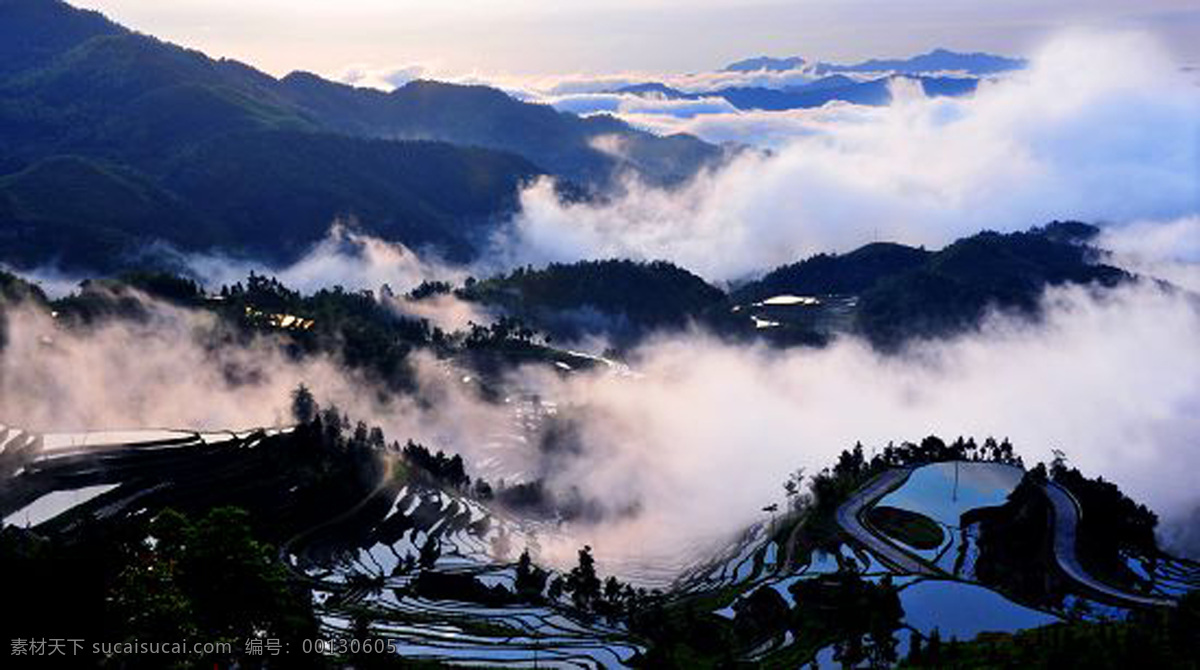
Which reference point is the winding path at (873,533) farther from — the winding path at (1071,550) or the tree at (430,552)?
the tree at (430,552)

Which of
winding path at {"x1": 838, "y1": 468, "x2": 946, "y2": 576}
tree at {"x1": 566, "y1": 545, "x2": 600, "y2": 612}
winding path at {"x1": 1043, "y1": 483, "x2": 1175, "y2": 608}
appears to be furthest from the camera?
winding path at {"x1": 838, "y1": 468, "x2": 946, "y2": 576}

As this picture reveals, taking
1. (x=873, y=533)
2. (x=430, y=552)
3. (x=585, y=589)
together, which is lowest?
(x=585, y=589)

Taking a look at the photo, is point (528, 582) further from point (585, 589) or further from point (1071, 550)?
point (1071, 550)

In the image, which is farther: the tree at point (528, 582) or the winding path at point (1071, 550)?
the tree at point (528, 582)

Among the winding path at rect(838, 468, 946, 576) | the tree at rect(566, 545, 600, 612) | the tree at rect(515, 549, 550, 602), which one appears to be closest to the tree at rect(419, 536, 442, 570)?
the tree at rect(515, 549, 550, 602)

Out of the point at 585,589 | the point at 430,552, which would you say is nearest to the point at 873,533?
the point at 585,589

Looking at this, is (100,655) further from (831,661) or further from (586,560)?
(586,560)

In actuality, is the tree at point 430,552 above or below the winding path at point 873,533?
below

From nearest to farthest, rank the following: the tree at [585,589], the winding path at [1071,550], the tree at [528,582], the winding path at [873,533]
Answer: the winding path at [1071,550] < the tree at [585,589] < the tree at [528,582] < the winding path at [873,533]

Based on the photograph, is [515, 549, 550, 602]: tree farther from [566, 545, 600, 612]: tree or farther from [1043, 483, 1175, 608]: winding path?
[1043, 483, 1175, 608]: winding path

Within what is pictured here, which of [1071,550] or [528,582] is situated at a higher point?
[1071,550]

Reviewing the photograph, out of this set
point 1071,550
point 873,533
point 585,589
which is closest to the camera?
point 585,589

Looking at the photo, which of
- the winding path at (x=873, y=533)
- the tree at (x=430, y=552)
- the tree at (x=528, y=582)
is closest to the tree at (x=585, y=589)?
the tree at (x=528, y=582)
